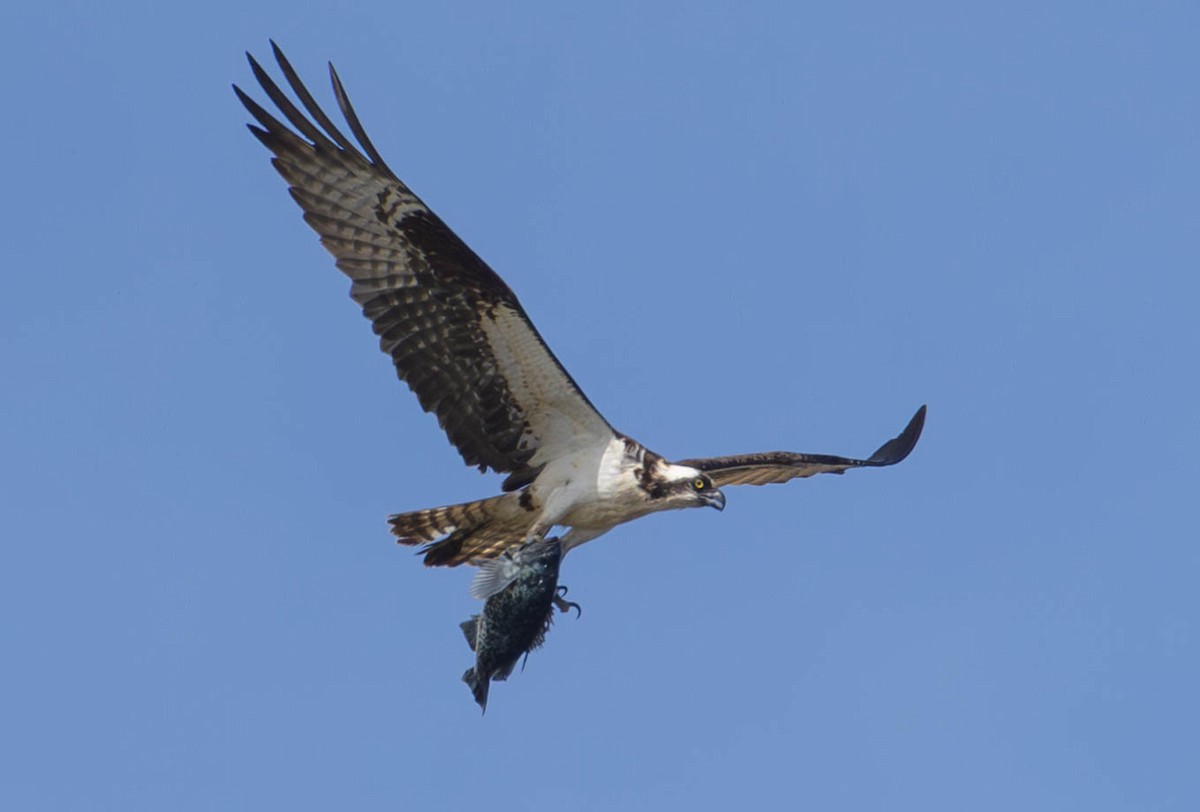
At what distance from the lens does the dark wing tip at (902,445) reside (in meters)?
14.3

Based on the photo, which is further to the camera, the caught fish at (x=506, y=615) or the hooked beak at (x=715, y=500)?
the hooked beak at (x=715, y=500)

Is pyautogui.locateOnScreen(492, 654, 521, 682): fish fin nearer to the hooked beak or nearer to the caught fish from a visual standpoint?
the caught fish

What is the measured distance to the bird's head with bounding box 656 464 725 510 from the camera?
12.0 meters

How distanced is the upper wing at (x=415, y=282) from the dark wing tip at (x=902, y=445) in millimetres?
2997

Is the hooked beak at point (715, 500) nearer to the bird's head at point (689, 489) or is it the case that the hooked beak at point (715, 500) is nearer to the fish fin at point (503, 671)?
the bird's head at point (689, 489)

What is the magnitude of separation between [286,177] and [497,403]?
2.00 metres

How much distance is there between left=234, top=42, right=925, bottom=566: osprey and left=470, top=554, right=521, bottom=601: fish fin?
138 centimetres

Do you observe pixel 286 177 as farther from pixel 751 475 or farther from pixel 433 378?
pixel 751 475

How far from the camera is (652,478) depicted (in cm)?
1202

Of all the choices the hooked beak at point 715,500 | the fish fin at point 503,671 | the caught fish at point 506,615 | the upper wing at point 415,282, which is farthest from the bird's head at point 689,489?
the fish fin at point 503,671

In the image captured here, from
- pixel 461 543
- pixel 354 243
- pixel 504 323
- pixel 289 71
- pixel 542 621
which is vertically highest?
pixel 289 71

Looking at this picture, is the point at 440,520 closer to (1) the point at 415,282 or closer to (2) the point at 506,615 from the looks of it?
(1) the point at 415,282

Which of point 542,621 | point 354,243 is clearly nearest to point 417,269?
point 354,243

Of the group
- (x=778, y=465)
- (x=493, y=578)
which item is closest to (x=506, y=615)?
(x=493, y=578)
